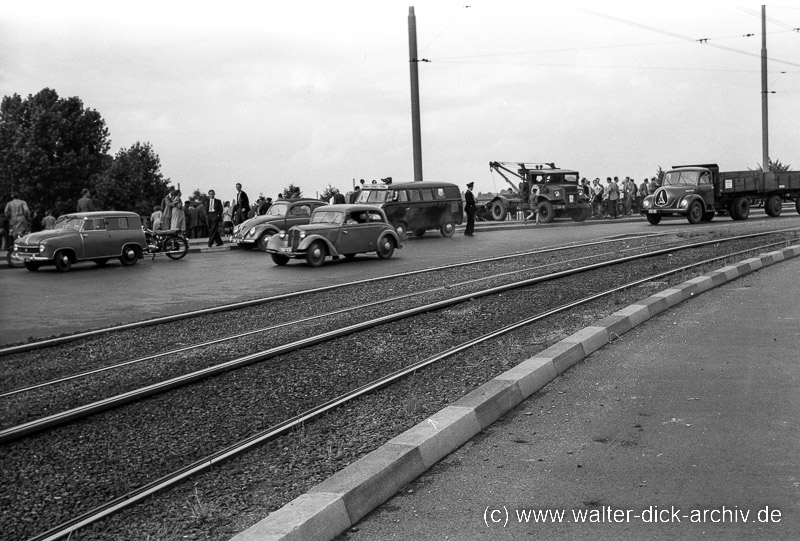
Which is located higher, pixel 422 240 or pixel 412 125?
pixel 412 125

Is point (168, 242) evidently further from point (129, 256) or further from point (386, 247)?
point (386, 247)

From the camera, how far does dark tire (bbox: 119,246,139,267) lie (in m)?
21.9

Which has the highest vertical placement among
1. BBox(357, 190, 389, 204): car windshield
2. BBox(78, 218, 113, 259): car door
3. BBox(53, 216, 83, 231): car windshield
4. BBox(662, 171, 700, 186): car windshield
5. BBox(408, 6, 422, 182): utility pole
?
BBox(408, 6, 422, 182): utility pole

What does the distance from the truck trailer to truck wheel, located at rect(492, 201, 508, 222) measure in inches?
388

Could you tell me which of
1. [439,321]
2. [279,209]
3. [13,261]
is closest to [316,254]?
[279,209]

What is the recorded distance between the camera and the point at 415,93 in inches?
1172

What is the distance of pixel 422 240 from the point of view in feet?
96.2

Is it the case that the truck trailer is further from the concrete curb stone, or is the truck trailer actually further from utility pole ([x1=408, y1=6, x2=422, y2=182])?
the concrete curb stone

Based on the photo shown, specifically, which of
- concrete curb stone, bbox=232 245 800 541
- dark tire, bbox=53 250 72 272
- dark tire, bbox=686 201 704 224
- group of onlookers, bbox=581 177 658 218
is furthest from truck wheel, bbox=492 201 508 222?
concrete curb stone, bbox=232 245 800 541

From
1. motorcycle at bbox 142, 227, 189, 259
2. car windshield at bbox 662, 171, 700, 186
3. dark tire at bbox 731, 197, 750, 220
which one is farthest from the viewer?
dark tire at bbox 731, 197, 750, 220

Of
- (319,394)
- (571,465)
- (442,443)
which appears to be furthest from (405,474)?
(319,394)

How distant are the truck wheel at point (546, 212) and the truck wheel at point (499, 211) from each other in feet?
14.2

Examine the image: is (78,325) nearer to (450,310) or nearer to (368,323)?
(368,323)

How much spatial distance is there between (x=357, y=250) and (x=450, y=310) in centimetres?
1010
